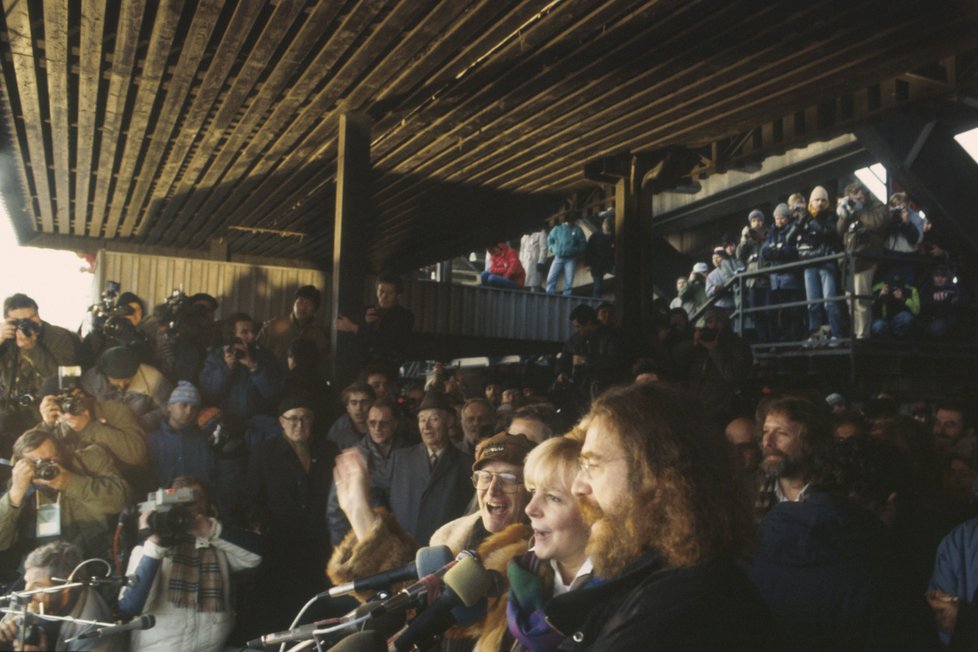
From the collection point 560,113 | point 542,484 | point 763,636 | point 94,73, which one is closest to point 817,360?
point 560,113

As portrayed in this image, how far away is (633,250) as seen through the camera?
8328mm

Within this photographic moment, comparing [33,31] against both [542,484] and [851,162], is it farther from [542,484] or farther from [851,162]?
[851,162]

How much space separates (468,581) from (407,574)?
0.28 meters

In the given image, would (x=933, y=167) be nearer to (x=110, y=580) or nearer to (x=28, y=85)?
(x=28, y=85)

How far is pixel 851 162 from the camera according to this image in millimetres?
11156

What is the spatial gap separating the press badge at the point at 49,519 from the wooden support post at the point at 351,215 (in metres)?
3.26

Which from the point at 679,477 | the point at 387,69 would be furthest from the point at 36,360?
the point at 679,477

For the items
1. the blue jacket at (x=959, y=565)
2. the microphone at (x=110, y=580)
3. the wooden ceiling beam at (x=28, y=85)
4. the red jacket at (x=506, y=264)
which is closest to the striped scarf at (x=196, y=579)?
the microphone at (x=110, y=580)

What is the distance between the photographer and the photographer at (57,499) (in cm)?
323

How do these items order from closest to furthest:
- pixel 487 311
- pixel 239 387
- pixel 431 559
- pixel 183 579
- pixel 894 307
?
pixel 431 559 < pixel 183 579 < pixel 239 387 < pixel 894 307 < pixel 487 311

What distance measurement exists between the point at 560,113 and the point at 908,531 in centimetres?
465

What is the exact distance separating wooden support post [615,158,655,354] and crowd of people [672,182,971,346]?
5.20 ft

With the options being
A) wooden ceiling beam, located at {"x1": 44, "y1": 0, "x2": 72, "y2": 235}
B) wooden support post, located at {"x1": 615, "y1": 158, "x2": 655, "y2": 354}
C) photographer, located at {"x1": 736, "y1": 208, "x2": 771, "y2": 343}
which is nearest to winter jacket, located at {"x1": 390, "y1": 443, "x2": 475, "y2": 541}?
A: wooden ceiling beam, located at {"x1": 44, "y1": 0, "x2": 72, "y2": 235}

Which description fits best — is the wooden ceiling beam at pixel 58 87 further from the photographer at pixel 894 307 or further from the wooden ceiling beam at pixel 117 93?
the photographer at pixel 894 307
